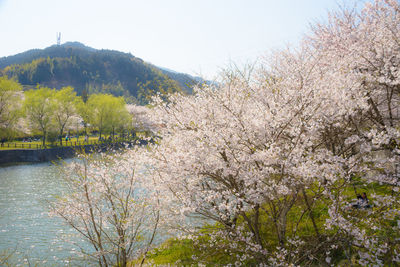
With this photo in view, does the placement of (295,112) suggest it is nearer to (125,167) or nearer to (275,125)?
(275,125)

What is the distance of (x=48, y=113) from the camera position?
37375mm

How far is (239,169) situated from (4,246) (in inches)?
481

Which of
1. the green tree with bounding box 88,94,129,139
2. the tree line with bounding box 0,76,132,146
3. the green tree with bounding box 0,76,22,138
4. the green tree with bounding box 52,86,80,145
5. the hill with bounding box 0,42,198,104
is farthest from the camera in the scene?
the hill with bounding box 0,42,198,104

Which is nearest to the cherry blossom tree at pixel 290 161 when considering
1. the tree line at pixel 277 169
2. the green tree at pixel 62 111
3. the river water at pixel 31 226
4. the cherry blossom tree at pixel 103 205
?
the tree line at pixel 277 169

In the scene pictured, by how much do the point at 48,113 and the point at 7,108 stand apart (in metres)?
5.18

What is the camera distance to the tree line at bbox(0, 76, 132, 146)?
3339cm

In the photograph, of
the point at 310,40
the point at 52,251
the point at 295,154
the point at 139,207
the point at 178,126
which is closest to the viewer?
the point at 295,154

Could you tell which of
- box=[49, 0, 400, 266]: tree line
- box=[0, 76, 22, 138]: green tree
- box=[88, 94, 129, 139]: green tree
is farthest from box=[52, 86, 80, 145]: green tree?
box=[49, 0, 400, 266]: tree line

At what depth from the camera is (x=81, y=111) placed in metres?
49.3

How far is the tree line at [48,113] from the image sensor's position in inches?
1315

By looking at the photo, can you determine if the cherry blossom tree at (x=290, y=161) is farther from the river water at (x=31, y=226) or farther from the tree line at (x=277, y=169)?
the river water at (x=31, y=226)

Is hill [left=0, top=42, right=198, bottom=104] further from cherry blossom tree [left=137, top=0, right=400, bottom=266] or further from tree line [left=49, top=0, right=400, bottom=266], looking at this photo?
cherry blossom tree [left=137, top=0, right=400, bottom=266]

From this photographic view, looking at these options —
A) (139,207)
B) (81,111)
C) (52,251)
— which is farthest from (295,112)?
(81,111)

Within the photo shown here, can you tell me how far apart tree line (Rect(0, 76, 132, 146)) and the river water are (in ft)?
47.5
